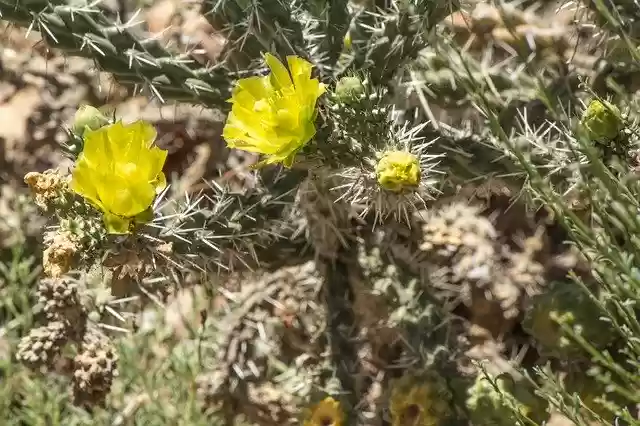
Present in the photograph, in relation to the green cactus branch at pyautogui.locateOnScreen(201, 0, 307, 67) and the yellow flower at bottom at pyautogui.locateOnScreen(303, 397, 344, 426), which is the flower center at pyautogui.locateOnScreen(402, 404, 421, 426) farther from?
the green cactus branch at pyautogui.locateOnScreen(201, 0, 307, 67)

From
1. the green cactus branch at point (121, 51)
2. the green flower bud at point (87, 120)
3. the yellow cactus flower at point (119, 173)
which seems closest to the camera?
the yellow cactus flower at point (119, 173)

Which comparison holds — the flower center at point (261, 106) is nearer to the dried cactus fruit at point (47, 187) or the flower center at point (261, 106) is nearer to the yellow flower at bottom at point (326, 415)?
the dried cactus fruit at point (47, 187)

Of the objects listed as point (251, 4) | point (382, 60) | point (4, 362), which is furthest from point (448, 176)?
point (4, 362)

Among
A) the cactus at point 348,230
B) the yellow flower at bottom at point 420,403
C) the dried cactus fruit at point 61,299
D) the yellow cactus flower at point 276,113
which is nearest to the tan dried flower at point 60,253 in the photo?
the cactus at point 348,230

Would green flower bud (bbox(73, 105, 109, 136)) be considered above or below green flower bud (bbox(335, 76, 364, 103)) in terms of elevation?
below

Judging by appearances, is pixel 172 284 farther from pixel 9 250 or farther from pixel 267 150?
pixel 9 250

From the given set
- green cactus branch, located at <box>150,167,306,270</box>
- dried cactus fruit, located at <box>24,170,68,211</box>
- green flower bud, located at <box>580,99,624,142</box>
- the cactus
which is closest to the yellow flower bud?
the cactus
